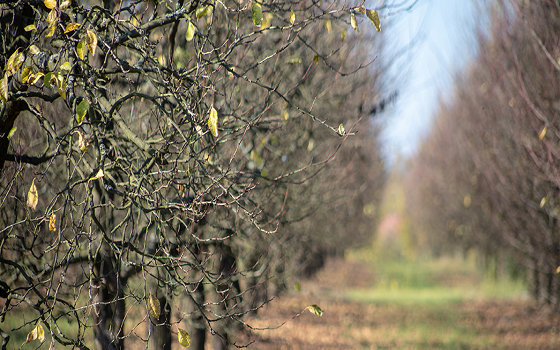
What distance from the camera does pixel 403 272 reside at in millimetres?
27406

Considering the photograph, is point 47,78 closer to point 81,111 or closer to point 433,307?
point 81,111

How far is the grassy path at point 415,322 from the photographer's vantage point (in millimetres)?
9430

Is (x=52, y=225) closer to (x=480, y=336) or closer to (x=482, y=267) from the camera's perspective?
(x=480, y=336)

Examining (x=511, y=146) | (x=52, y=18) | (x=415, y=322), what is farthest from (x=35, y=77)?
(x=415, y=322)

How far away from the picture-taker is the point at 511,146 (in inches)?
401

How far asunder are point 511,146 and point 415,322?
501 cm

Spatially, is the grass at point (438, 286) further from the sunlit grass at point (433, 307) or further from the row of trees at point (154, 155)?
the row of trees at point (154, 155)

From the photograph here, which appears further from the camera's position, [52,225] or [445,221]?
[445,221]

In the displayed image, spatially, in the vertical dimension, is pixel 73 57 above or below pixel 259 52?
below

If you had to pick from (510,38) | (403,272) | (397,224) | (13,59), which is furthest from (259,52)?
(397,224)

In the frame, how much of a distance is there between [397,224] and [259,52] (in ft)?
145

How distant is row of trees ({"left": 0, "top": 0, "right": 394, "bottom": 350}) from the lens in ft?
8.71

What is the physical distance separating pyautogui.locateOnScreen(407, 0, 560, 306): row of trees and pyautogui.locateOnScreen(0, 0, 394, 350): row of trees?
2.38 m

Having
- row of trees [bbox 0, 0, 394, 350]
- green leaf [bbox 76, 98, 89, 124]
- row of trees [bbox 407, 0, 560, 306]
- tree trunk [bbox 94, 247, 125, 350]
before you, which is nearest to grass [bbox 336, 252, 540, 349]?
row of trees [bbox 407, 0, 560, 306]
